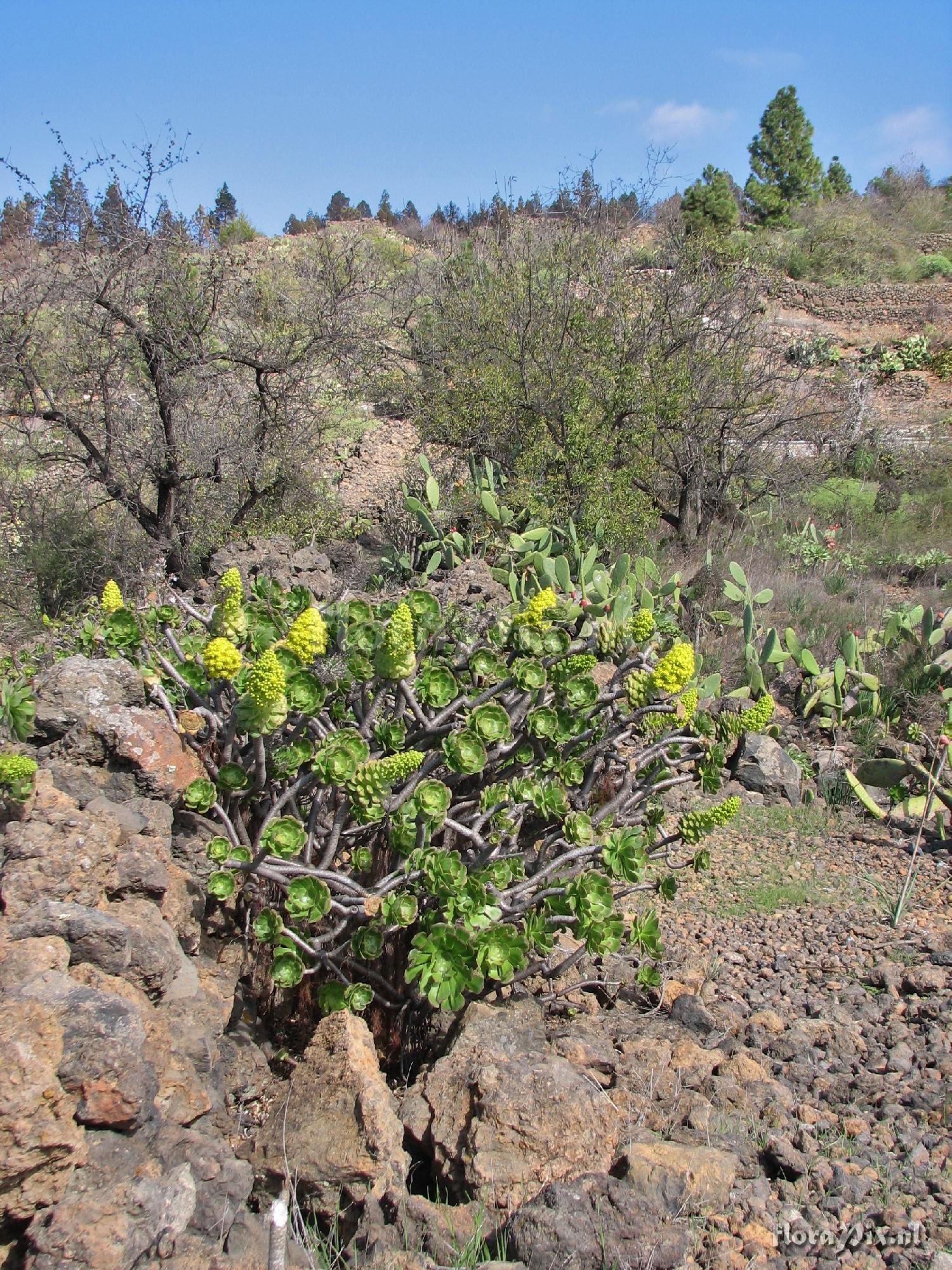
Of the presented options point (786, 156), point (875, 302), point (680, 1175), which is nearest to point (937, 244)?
point (875, 302)

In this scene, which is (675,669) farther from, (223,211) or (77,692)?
(223,211)

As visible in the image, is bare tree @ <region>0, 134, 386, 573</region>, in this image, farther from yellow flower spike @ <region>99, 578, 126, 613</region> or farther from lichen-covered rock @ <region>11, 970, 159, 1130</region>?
lichen-covered rock @ <region>11, 970, 159, 1130</region>

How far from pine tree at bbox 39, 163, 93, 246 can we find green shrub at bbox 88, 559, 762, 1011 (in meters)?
5.60

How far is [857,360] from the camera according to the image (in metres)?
17.1

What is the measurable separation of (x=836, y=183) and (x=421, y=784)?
1416 inches

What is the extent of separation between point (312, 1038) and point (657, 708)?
1.24 m

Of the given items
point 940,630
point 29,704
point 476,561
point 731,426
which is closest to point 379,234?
point 731,426

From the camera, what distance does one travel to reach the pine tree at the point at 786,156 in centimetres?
2906

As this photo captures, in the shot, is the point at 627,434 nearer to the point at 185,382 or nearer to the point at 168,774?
the point at 185,382

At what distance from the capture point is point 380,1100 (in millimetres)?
2125

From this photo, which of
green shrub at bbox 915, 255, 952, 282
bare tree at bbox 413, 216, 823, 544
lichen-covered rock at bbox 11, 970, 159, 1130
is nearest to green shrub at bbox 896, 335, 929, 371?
green shrub at bbox 915, 255, 952, 282

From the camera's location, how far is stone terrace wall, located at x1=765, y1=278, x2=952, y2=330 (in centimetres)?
1934

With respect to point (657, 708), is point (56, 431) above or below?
above

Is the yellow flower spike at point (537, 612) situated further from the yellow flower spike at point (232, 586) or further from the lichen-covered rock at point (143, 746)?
the lichen-covered rock at point (143, 746)
